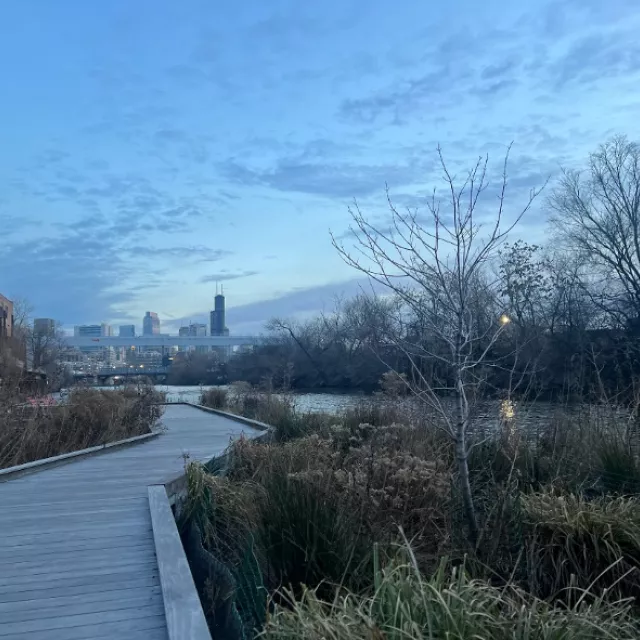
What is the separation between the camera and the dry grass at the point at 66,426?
814cm

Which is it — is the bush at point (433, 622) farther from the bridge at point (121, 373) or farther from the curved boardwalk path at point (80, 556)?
the bridge at point (121, 373)

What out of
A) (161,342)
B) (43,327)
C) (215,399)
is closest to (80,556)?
(215,399)

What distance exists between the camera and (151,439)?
10.8 metres

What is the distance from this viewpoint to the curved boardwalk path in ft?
10.0

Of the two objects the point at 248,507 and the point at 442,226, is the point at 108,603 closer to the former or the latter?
the point at 248,507

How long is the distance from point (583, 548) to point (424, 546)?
1.12m

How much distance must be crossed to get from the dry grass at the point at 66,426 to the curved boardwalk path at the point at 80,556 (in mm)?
968

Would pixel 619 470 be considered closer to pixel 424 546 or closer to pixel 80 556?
pixel 424 546

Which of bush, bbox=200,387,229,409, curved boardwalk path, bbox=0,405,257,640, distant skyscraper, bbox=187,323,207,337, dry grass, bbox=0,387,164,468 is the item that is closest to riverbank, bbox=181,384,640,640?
curved boardwalk path, bbox=0,405,257,640

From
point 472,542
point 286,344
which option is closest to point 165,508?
point 472,542

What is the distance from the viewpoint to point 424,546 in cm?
457

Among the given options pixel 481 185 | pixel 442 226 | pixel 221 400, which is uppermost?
pixel 481 185

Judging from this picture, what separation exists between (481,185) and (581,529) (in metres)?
2.57

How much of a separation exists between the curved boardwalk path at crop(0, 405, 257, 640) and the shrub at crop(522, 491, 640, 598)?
2.37 m
